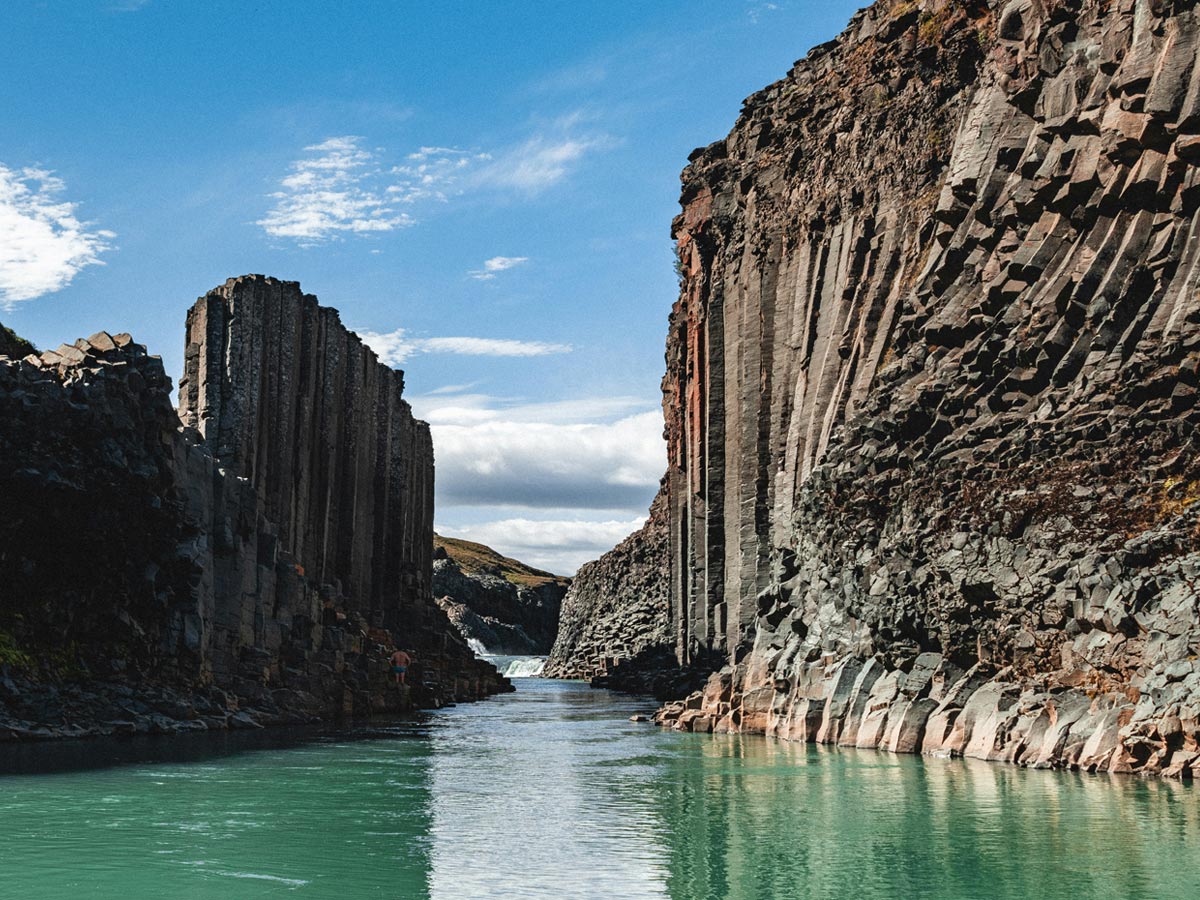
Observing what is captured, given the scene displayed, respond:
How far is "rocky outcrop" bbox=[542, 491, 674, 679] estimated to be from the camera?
10844 cm

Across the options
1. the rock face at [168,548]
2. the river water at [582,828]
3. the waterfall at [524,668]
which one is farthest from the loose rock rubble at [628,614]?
the river water at [582,828]

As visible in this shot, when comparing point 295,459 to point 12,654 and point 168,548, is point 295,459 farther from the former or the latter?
point 12,654

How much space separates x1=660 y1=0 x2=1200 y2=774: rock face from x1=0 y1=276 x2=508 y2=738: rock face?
15.5 meters

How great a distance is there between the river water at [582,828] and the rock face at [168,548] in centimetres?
612

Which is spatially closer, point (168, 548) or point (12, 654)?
point (12, 654)

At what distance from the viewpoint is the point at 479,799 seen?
2670 centimetres

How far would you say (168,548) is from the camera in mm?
43906

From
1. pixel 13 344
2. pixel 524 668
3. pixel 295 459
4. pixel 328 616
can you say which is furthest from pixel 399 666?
pixel 524 668

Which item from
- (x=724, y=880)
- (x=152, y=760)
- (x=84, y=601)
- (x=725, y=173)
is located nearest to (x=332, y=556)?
(x=725, y=173)

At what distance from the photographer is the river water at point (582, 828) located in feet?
55.1

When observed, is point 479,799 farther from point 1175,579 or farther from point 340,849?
point 1175,579

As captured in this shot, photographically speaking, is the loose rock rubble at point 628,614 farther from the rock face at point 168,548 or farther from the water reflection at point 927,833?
the water reflection at point 927,833

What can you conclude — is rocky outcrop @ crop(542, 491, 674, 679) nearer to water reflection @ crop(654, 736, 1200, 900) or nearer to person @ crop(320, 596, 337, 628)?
person @ crop(320, 596, 337, 628)

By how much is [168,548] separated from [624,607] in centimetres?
7595
